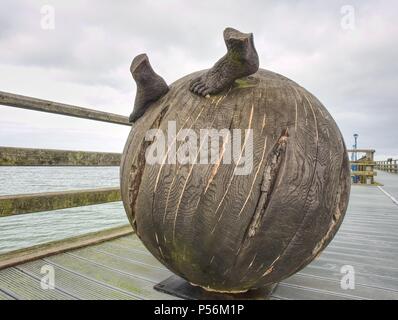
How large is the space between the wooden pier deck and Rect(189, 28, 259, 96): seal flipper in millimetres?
1276

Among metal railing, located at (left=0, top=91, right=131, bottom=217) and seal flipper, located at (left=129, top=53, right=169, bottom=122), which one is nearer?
seal flipper, located at (left=129, top=53, right=169, bottom=122)

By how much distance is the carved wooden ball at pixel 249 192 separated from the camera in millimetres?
1338

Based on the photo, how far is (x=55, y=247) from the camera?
2.75 meters

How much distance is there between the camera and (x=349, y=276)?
218 centimetres

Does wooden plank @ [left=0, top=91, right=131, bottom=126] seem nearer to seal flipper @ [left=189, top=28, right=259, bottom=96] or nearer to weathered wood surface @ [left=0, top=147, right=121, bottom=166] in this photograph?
weathered wood surface @ [left=0, top=147, right=121, bottom=166]

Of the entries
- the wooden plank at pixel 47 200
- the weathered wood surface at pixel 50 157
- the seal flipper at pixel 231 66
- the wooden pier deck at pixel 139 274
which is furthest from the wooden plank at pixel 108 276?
the seal flipper at pixel 231 66

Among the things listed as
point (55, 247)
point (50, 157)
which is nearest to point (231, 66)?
point (50, 157)

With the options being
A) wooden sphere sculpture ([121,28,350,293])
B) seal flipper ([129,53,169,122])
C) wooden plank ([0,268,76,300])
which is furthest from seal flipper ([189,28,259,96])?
wooden plank ([0,268,76,300])

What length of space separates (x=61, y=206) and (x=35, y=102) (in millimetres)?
925

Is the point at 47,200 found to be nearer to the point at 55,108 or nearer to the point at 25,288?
the point at 25,288

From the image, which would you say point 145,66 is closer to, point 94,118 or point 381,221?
point 94,118

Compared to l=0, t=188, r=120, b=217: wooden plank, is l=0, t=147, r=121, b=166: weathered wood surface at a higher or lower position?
higher

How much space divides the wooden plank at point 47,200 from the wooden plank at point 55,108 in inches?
29.2

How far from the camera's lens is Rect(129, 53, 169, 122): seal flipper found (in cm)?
160
